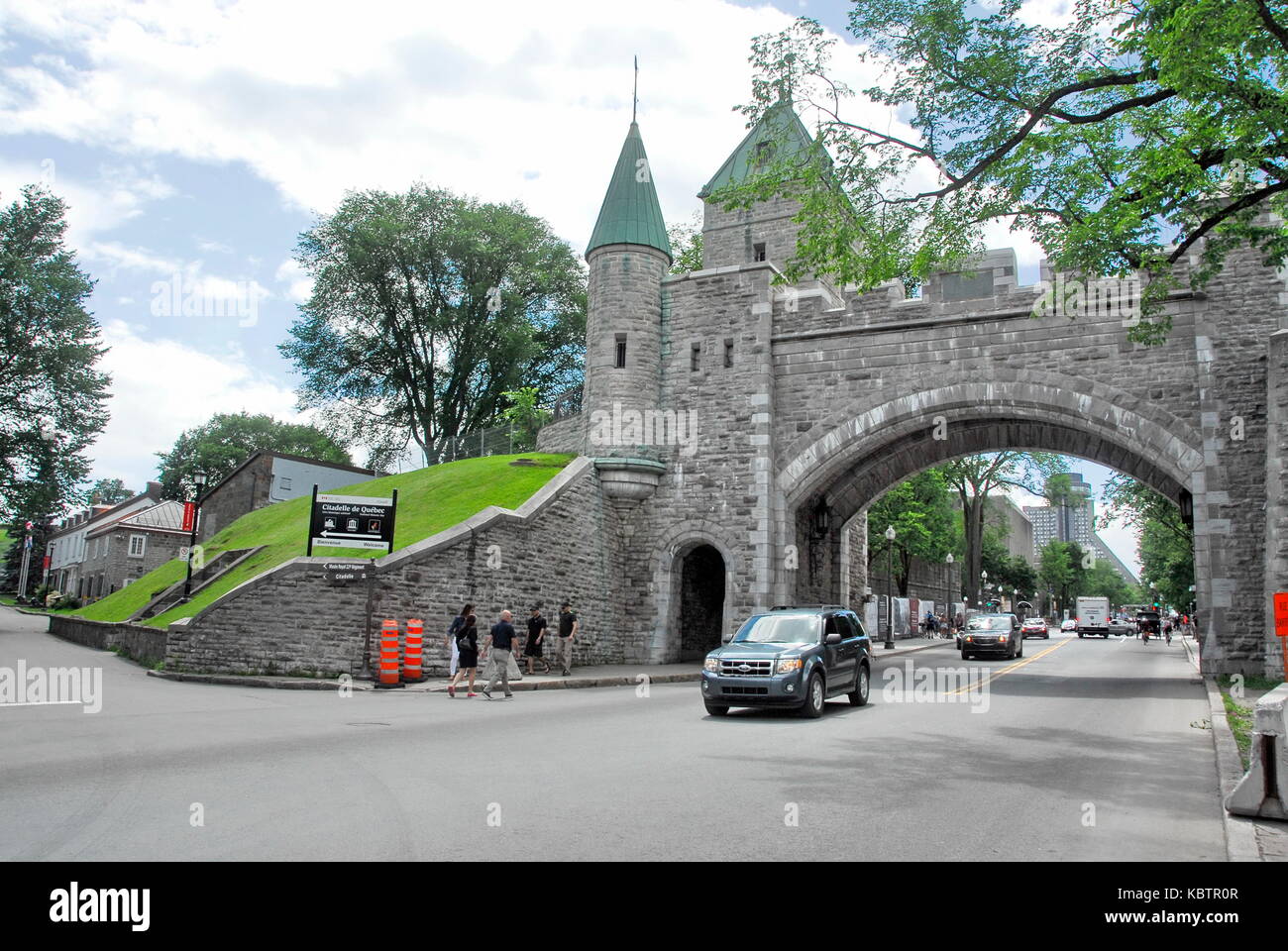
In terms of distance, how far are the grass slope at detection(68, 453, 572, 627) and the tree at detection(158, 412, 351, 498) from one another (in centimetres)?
3194

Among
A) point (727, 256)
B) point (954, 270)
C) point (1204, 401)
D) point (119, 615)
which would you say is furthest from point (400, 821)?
point (727, 256)

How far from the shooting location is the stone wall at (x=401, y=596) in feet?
57.0

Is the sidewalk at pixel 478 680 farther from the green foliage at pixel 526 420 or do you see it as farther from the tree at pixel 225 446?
the tree at pixel 225 446

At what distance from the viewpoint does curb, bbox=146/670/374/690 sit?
646 inches

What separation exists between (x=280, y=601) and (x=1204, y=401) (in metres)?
19.3

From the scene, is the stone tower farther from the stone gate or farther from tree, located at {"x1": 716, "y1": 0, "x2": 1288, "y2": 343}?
tree, located at {"x1": 716, "y1": 0, "x2": 1288, "y2": 343}

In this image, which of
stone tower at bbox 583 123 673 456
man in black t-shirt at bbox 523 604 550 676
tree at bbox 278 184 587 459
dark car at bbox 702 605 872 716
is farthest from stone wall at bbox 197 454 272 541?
dark car at bbox 702 605 872 716

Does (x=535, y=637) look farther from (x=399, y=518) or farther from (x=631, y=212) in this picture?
(x=631, y=212)

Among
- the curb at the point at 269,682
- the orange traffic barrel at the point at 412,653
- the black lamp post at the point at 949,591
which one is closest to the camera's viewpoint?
the curb at the point at 269,682

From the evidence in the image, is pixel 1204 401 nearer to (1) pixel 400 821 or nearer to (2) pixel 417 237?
(1) pixel 400 821

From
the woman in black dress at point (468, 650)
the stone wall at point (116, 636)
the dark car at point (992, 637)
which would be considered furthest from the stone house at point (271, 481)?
the dark car at point (992, 637)

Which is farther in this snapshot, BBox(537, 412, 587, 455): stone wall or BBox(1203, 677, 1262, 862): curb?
BBox(537, 412, 587, 455): stone wall

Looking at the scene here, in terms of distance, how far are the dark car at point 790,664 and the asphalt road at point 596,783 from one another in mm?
393

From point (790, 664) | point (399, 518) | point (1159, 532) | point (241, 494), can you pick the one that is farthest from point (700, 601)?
point (1159, 532)
